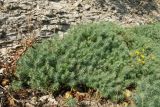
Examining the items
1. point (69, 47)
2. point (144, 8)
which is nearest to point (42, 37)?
point (69, 47)

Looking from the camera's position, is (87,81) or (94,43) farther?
(94,43)

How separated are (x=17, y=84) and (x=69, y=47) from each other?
111cm

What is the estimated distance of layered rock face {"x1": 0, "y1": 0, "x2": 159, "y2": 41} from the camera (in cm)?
671

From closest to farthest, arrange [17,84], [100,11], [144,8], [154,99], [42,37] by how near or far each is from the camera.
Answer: [154,99] < [17,84] < [42,37] < [100,11] < [144,8]

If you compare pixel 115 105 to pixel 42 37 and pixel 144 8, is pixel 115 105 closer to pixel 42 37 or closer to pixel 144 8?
pixel 42 37

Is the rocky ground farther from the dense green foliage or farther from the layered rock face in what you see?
the dense green foliage

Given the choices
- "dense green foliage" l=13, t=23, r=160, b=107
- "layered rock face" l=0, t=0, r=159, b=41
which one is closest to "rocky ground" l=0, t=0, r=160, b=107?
"layered rock face" l=0, t=0, r=159, b=41

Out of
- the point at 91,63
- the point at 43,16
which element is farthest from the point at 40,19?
the point at 91,63

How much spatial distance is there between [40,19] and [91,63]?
5.26ft

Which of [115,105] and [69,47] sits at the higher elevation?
[69,47]

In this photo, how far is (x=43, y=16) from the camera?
717 centimetres

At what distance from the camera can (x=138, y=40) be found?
23.0 ft

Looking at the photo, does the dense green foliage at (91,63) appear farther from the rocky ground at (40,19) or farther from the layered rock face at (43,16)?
the layered rock face at (43,16)

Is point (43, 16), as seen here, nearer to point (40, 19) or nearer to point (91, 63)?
point (40, 19)
